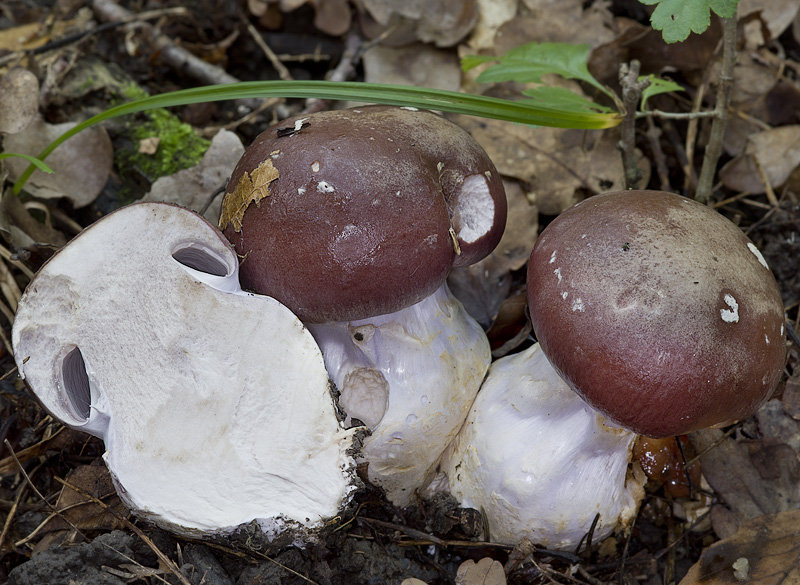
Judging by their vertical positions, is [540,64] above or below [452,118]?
above

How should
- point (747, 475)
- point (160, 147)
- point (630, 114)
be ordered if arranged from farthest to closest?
point (160, 147) < point (630, 114) < point (747, 475)

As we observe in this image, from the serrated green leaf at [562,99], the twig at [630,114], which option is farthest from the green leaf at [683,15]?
the serrated green leaf at [562,99]

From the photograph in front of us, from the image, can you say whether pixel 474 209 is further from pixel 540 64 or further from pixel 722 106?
pixel 722 106

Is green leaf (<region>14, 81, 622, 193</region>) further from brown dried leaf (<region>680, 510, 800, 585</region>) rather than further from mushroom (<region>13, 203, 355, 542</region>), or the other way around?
brown dried leaf (<region>680, 510, 800, 585</region>)

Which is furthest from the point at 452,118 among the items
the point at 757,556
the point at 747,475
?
the point at 757,556

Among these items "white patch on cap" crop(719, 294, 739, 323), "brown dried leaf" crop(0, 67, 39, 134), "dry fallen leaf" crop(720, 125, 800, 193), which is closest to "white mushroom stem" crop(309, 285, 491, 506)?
"white patch on cap" crop(719, 294, 739, 323)

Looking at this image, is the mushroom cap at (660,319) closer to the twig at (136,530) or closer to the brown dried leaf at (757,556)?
the brown dried leaf at (757,556)

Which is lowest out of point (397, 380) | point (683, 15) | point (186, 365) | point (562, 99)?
point (397, 380)
